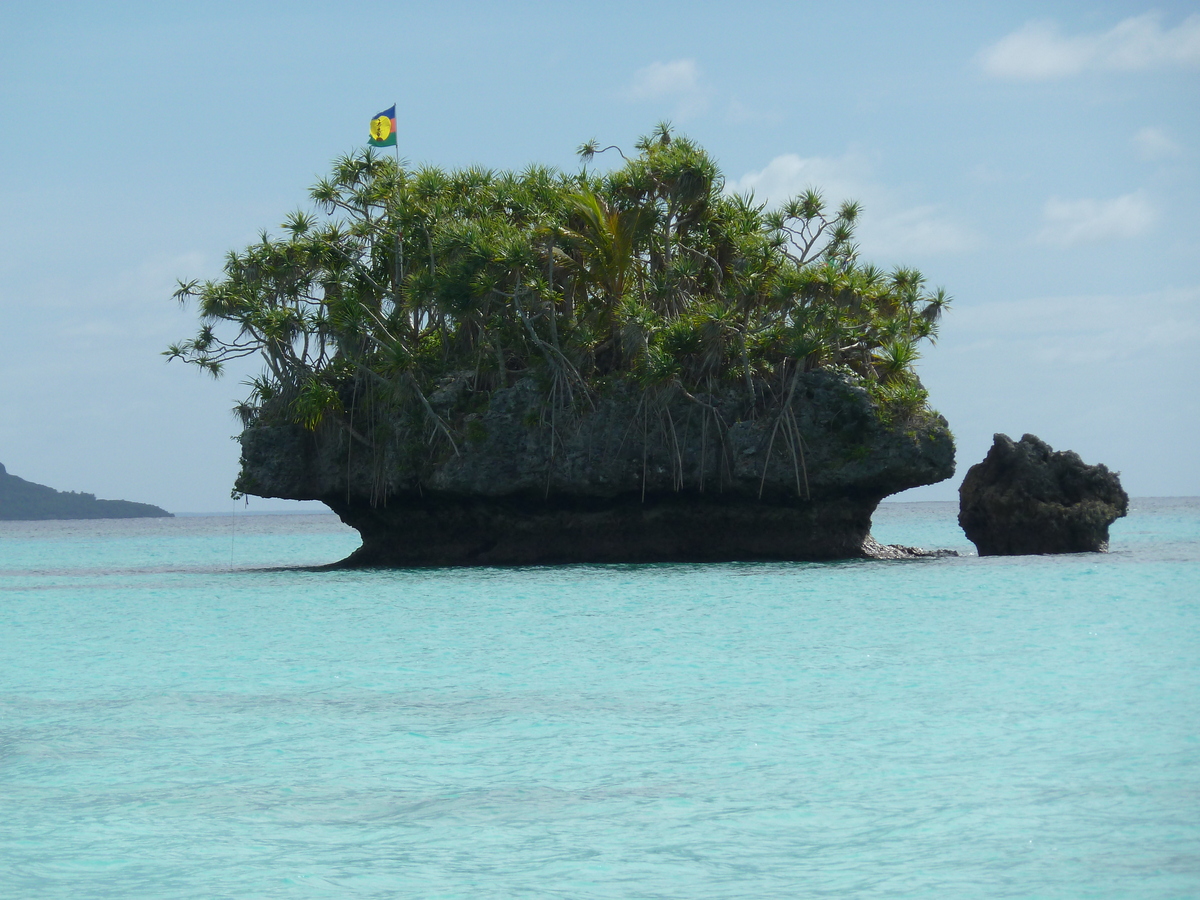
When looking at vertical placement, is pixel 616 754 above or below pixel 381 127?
below

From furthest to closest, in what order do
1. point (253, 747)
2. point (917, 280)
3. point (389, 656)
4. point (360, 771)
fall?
point (917, 280) < point (389, 656) < point (253, 747) < point (360, 771)

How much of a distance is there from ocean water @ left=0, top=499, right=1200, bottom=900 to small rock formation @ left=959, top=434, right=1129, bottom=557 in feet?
27.7

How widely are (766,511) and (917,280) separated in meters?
5.77

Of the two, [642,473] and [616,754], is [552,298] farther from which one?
[616,754]

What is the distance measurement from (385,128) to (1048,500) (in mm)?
15916

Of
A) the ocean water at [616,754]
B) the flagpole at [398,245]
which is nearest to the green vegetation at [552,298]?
the flagpole at [398,245]

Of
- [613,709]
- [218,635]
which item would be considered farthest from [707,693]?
[218,635]

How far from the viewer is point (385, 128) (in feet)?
90.1

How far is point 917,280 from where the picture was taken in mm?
25281

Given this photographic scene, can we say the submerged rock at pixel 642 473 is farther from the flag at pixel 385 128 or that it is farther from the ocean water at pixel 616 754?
the ocean water at pixel 616 754

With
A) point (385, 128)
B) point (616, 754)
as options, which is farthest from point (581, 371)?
point (616, 754)

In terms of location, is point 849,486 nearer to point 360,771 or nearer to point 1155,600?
point 1155,600

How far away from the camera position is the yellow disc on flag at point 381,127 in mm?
27406

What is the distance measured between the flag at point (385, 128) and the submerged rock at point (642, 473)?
6625 mm
